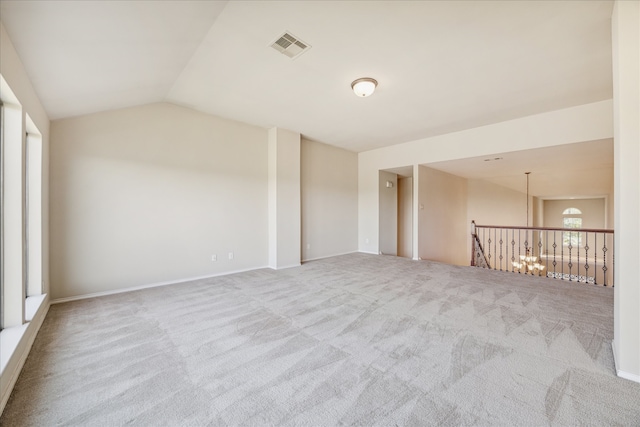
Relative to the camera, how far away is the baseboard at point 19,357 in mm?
1511

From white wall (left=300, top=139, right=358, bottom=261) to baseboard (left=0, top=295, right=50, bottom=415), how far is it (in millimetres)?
4083

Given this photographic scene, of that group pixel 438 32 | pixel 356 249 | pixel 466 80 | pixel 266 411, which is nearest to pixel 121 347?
pixel 266 411

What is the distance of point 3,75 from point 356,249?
21.3ft

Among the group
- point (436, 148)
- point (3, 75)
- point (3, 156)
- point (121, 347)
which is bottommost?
point (121, 347)

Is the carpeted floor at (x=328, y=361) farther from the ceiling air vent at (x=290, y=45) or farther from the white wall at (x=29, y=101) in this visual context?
the ceiling air vent at (x=290, y=45)

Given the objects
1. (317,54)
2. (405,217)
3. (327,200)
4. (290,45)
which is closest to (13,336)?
(290,45)

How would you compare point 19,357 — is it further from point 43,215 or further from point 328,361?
point 328,361

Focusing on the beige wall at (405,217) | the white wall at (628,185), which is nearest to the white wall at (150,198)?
the white wall at (628,185)

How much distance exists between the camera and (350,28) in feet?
7.34

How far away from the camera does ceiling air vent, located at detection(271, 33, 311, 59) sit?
93.2 inches

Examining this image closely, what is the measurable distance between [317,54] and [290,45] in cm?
31

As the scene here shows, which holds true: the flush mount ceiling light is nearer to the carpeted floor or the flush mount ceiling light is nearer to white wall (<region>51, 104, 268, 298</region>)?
white wall (<region>51, 104, 268, 298</region>)

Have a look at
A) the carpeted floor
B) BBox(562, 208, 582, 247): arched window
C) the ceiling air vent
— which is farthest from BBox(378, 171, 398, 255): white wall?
BBox(562, 208, 582, 247): arched window

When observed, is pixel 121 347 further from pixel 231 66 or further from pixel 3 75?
pixel 231 66
